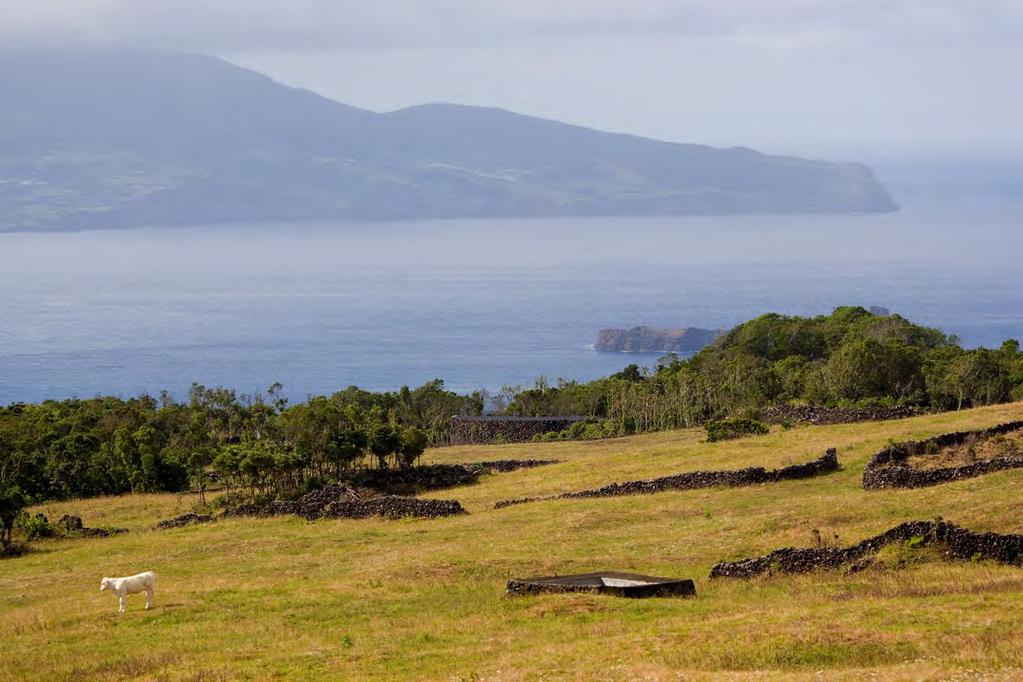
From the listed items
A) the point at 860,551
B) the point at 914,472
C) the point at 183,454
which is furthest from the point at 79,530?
the point at 860,551

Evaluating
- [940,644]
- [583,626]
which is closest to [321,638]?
[583,626]

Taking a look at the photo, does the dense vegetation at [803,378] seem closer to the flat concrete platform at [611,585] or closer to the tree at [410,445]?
the tree at [410,445]

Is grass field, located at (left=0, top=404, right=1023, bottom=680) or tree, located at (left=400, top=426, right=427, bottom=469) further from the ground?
tree, located at (left=400, top=426, right=427, bottom=469)

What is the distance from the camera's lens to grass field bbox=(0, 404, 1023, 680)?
2139cm

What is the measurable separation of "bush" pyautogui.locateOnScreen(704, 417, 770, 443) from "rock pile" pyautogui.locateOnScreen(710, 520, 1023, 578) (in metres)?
29.0

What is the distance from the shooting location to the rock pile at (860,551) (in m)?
28.5

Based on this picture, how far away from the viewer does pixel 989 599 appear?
23.9m

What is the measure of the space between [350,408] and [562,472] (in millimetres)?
15147

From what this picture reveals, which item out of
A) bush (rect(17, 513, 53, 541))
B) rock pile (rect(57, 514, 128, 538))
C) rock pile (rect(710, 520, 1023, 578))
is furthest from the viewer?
rock pile (rect(57, 514, 128, 538))

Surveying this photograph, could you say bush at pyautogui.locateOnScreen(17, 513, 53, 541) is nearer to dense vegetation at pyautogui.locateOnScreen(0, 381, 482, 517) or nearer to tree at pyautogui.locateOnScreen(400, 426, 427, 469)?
dense vegetation at pyautogui.locateOnScreen(0, 381, 482, 517)

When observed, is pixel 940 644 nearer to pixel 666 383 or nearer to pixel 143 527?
pixel 143 527

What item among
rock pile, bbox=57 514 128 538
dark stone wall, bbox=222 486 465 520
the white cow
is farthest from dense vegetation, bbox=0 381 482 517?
the white cow

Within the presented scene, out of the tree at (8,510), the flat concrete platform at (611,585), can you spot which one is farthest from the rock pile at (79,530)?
the flat concrete platform at (611,585)

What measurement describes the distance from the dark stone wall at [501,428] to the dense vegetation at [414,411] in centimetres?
139
